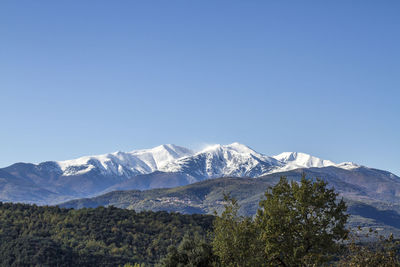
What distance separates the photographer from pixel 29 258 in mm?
147375

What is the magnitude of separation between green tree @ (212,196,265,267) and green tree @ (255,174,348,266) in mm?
1092

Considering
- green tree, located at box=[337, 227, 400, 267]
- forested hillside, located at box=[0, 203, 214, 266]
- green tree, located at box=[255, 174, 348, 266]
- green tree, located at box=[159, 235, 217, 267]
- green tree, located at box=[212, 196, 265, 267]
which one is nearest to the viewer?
green tree, located at box=[337, 227, 400, 267]

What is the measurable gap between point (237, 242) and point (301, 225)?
6961 millimetres

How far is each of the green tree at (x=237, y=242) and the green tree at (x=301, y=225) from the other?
3.58ft

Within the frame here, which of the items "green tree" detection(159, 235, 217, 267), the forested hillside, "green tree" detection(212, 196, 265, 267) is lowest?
the forested hillside

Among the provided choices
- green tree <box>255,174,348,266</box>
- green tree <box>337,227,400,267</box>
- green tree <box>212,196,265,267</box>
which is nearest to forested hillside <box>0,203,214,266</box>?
green tree <box>212,196,265,267</box>

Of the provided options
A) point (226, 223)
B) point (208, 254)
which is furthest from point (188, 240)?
point (226, 223)

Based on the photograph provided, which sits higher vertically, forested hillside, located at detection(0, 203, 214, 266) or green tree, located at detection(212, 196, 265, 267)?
green tree, located at detection(212, 196, 265, 267)

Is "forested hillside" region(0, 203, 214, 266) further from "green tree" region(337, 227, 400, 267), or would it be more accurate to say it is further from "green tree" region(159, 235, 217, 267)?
"green tree" region(337, 227, 400, 267)

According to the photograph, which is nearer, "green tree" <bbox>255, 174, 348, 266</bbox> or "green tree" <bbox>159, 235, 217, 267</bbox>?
"green tree" <bbox>255, 174, 348, 266</bbox>

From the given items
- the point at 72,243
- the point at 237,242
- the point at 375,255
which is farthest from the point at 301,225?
the point at 72,243

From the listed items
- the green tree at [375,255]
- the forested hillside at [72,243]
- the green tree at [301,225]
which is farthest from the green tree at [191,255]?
the forested hillside at [72,243]

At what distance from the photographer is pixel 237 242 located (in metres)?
51.1

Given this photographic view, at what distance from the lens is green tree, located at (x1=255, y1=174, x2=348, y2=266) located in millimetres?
51844
